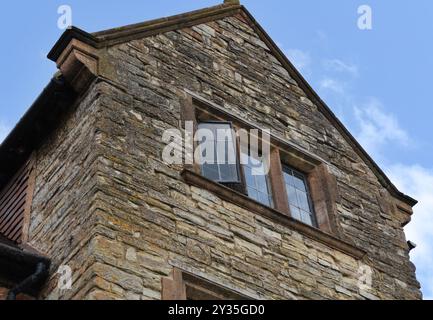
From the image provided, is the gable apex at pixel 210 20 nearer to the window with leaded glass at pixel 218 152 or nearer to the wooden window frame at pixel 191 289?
the window with leaded glass at pixel 218 152

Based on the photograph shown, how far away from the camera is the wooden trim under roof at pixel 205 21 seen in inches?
446

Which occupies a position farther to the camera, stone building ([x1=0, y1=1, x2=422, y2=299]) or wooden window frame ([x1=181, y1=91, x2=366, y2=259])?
wooden window frame ([x1=181, y1=91, x2=366, y2=259])

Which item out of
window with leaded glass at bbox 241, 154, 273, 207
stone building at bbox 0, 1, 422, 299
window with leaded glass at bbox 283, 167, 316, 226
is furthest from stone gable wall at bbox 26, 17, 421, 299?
window with leaded glass at bbox 241, 154, 273, 207

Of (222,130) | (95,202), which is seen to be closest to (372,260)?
(222,130)

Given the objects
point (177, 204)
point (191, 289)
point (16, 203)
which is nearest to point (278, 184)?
point (177, 204)

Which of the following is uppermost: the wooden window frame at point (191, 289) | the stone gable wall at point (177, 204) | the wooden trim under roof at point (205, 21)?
the wooden trim under roof at point (205, 21)

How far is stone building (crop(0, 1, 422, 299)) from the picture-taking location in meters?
9.66

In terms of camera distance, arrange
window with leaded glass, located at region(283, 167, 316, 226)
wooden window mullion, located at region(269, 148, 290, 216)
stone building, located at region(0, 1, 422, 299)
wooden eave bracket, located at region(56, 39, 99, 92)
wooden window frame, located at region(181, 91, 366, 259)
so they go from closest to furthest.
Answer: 1. stone building, located at region(0, 1, 422, 299)
2. wooden window frame, located at region(181, 91, 366, 259)
3. wooden eave bracket, located at region(56, 39, 99, 92)
4. wooden window mullion, located at region(269, 148, 290, 216)
5. window with leaded glass, located at region(283, 167, 316, 226)

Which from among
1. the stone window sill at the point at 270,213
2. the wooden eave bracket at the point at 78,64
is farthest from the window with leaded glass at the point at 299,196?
the wooden eave bracket at the point at 78,64

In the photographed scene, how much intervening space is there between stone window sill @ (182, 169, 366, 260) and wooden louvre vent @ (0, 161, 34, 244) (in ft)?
6.36

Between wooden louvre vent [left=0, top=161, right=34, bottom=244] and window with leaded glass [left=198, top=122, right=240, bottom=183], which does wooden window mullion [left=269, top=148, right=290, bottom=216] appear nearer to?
window with leaded glass [left=198, top=122, right=240, bottom=183]
